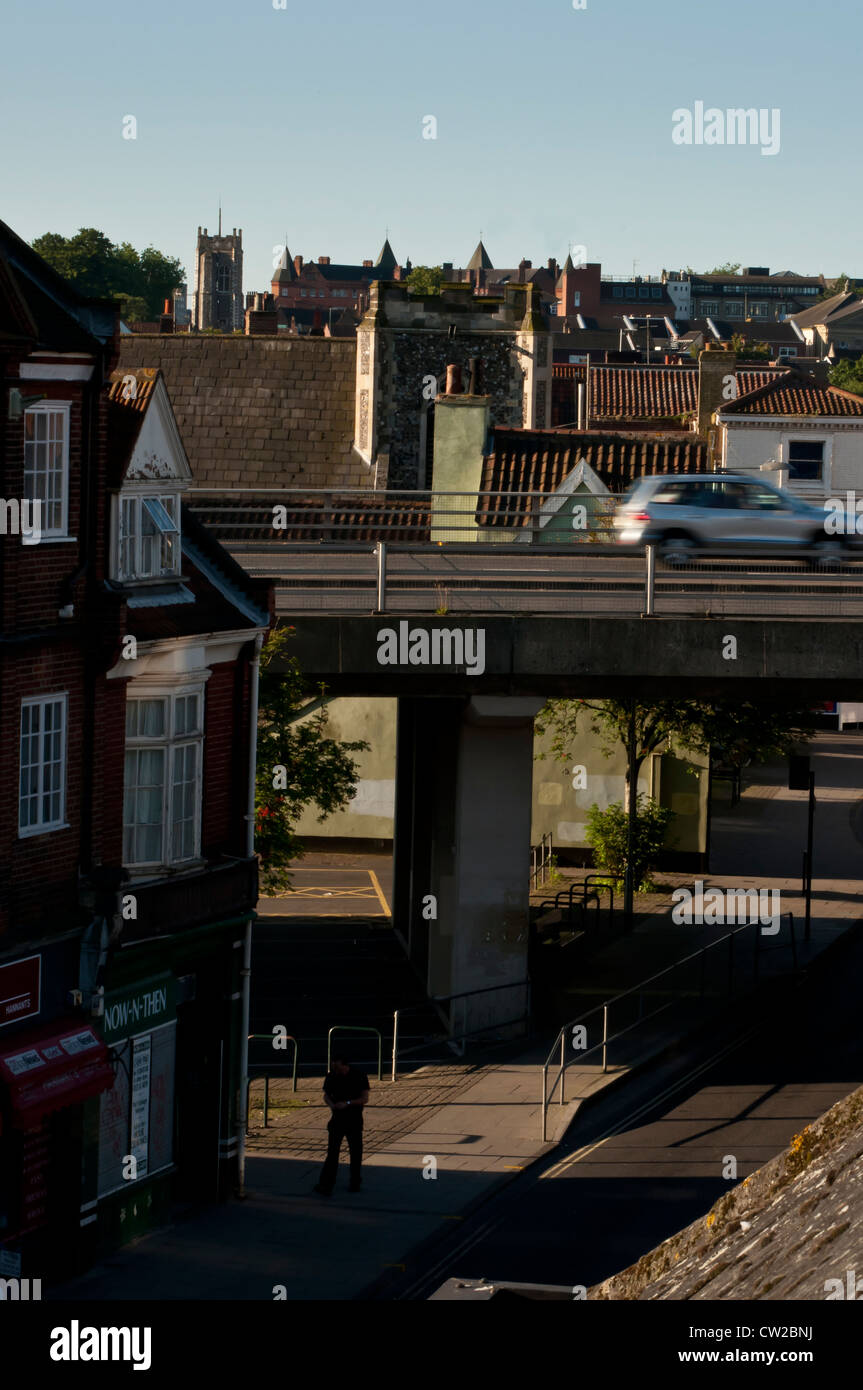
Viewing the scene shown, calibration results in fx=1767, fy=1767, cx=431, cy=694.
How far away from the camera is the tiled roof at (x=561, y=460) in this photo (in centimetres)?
4025

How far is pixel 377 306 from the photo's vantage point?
53.2 meters

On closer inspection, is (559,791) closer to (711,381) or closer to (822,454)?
(822,454)

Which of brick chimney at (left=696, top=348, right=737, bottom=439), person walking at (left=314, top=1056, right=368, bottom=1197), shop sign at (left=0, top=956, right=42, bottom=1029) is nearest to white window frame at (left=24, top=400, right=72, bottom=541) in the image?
shop sign at (left=0, top=956, right=42, bottom=1029)

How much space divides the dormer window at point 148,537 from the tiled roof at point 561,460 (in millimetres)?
20731

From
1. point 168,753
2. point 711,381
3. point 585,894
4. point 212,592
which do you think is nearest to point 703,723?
point 585,894

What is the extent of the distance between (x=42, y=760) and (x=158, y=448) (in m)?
3.77

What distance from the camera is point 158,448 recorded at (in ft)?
60.6

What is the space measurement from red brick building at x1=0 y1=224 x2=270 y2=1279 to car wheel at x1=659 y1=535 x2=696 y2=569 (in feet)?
27.6

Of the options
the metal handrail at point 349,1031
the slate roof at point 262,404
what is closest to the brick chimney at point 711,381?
the slate roof at point 262,404

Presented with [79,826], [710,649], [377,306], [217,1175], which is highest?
[377,306]

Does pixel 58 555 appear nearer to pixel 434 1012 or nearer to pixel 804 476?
pixel 434 1012

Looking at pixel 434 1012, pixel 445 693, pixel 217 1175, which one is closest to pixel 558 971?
pixel 434 1012

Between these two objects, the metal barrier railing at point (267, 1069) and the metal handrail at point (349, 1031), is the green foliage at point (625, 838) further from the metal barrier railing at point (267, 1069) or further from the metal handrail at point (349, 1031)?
the metal barrier railing at point (267, 1069)
